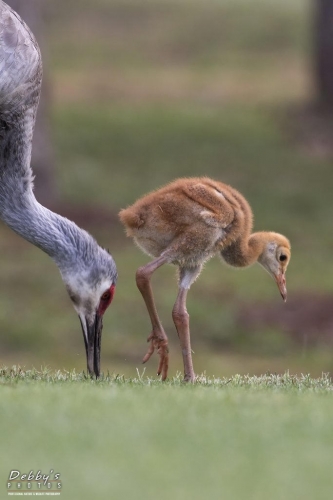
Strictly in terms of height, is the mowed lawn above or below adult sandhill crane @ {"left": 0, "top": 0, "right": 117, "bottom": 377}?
below

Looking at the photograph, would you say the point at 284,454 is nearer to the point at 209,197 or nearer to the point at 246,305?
the point at 209,197

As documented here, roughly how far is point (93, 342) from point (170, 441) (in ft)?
8.05

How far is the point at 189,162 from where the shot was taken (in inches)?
807

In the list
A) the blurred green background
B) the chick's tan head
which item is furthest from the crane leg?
the blurred green background

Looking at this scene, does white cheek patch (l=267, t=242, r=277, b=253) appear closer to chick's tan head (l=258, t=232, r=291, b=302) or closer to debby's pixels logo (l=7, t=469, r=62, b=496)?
chick's tan head (l=258, t=232, r=291, b=302)

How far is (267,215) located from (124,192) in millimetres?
2611

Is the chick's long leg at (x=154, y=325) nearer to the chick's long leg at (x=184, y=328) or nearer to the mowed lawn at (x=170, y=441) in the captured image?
the chick's long leg at (x=184, y=328)

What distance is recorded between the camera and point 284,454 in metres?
4.88

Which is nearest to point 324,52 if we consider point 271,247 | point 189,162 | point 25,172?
point 189,162

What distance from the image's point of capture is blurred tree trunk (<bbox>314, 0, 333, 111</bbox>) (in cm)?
2058

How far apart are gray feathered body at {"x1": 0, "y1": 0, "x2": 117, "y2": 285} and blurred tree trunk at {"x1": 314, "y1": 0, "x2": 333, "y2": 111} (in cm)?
1363

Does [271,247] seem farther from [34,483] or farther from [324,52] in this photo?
[324,52]

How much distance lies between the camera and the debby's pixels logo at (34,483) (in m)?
4.43

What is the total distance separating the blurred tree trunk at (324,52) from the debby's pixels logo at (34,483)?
17.1 metres
